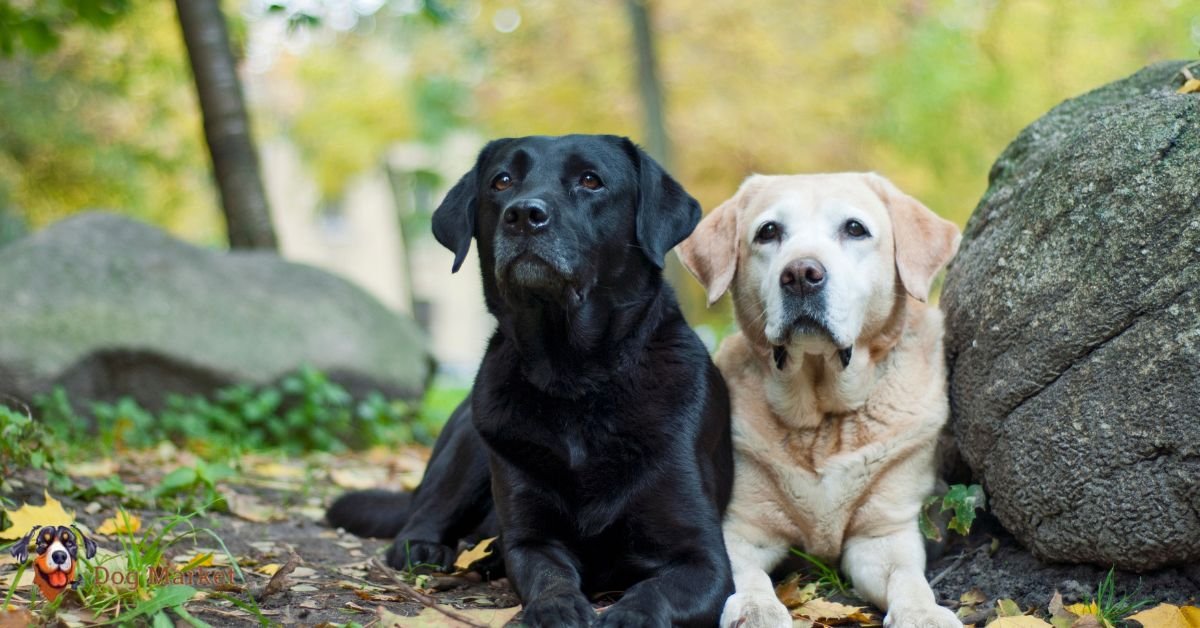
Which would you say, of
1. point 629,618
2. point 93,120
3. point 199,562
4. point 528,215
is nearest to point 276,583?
point 199,562

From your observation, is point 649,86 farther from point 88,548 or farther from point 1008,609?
point 88,548

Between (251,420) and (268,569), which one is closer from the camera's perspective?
(268,569)

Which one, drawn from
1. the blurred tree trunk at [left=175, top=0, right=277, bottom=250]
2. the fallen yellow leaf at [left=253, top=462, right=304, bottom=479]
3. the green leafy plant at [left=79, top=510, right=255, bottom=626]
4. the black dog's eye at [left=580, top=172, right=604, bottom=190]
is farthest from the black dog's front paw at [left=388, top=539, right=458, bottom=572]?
the blurred tree trunk at [left=175, top=0, right=277, bottom=250]

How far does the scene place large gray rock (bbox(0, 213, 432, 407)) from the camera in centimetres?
670

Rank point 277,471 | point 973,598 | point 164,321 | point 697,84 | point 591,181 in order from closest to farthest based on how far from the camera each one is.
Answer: point 973,598 → point 591,181 → point 277,471 → point 164,321 → point 697,84

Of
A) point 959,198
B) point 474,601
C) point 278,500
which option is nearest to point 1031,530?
point 474,601

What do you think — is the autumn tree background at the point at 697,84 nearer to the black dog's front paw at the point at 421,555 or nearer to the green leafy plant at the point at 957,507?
the black dog's front paw at the point at 421,555

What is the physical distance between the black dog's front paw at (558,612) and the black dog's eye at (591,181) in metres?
1.36

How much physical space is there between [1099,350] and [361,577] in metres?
2.48

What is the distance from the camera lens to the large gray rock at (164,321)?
6.70m

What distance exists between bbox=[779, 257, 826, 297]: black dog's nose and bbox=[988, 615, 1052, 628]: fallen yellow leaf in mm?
1085

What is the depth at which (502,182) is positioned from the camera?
3.57m

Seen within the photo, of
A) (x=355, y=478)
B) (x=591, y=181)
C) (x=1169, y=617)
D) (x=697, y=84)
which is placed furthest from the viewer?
(x=697, y=84)

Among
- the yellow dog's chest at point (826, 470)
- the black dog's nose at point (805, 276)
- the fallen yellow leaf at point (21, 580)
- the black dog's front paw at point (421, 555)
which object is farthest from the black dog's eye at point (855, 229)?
the fallen yellow leaf at point (21, 580)
